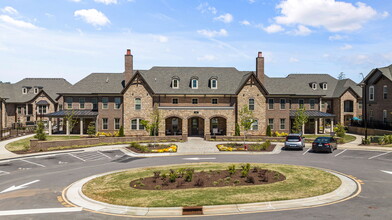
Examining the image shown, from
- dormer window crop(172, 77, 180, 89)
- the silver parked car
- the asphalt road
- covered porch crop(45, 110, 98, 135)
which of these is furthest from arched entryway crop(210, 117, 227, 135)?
covered porch crop(45, 110, 98, 135)

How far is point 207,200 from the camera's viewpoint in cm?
1295

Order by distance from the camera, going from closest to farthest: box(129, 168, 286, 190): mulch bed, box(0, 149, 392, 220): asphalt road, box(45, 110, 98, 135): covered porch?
box(0, 149, 392, 220): asphalt road, box(129, 168, 286, 190): mulch bed, box(45, 110, 98, 135): covered porch

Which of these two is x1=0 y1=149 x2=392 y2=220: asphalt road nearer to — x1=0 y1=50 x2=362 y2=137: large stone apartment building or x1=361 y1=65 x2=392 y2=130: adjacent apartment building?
x1=0 y1=50 x2=362 y2=137: large stone apartment building

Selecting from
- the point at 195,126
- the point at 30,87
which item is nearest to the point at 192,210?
the point at 195,126

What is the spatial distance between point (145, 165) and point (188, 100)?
21.6 metres

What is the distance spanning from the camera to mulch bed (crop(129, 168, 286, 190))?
15.7m

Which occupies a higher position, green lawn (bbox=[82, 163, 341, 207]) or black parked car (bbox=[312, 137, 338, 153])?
black parked car (bbox=[312, 137, 338, 153])

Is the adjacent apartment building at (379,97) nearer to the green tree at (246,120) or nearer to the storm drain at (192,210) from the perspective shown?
the green tree at (246,120)

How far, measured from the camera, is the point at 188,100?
143 feet

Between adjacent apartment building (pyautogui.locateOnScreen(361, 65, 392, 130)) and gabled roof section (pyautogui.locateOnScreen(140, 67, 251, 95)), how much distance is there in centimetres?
1903

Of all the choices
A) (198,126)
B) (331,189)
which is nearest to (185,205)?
(331,189)

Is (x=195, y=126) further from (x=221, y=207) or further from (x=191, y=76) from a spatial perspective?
(x=221, y=207)

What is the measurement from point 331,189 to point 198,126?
31025 mm

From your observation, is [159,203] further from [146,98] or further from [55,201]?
[146,98]
